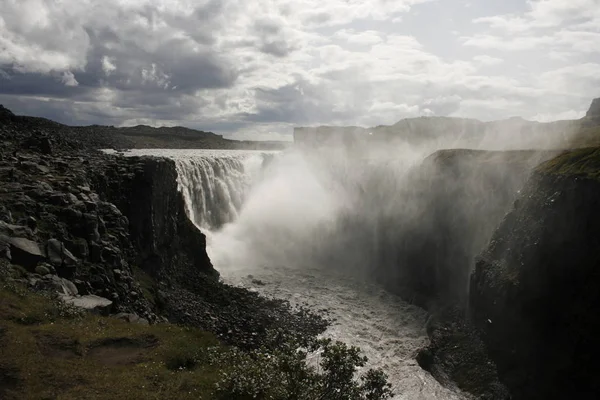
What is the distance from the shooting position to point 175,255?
4731 cm

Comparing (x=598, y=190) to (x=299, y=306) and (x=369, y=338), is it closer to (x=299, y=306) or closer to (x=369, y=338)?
(x=369, y=338)

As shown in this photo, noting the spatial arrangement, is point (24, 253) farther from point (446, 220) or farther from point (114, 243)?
point (446, 220)

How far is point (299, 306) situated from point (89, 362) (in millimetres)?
32278

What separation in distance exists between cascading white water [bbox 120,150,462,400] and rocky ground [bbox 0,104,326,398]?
618 centimetres

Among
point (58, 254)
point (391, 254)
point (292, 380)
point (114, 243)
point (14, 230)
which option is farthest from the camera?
point (391, 254)

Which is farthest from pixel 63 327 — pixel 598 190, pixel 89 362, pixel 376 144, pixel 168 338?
pixel 376 144

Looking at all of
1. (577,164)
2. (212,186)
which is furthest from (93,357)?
(212,186)

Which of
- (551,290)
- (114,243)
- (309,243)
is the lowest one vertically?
(309,243)

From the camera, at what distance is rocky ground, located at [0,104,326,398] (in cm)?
2277

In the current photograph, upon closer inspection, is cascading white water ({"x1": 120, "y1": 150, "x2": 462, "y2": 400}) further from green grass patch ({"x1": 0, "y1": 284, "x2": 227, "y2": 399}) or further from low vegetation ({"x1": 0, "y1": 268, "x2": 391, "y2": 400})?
green grass patch ({"x1": 0, "y1": 284, "x2": 227, "y2": 399})

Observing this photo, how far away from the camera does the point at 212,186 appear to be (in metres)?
68.8

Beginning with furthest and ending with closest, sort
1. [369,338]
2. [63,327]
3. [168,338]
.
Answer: [369,338]
[168,338]
[63,327]

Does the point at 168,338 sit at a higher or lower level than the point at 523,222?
lower

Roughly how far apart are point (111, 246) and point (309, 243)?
41.9 m
